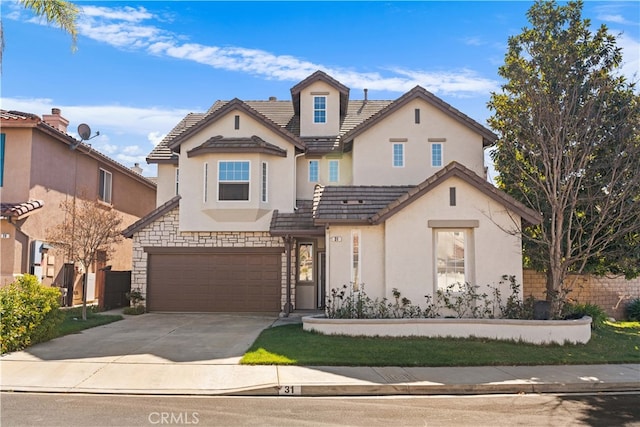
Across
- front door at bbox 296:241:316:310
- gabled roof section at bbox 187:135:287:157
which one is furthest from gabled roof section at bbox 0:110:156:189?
front door at bbox 296:241:316:310

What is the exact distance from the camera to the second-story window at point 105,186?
81.7 feet

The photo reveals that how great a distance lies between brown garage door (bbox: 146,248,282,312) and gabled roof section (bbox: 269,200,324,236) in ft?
4.30

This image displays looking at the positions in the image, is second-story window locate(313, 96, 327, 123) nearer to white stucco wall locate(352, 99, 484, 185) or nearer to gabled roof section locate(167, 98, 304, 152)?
white stucco wall locate(352, 99, 484, 185)

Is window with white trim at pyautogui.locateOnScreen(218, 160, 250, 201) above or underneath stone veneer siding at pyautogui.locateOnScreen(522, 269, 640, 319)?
above

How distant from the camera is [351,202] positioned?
15.9 meters

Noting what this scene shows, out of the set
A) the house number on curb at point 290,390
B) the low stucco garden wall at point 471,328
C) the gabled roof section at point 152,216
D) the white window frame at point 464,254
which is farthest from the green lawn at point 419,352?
the gabled roof section at point 152,216

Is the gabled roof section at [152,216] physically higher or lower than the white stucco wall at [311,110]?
lower

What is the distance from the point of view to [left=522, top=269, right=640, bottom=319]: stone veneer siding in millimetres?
18859

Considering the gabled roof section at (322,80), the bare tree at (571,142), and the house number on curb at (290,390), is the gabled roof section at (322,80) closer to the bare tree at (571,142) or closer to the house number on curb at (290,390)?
the bare tree at (571,142)

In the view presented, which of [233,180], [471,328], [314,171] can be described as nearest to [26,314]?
[233,180]

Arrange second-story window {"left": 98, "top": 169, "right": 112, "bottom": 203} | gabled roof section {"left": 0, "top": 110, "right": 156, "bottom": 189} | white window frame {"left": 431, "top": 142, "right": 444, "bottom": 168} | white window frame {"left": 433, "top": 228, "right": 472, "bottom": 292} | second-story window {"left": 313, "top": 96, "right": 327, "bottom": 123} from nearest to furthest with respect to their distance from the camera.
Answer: white window frame {"left": 433, "top": 228, "right": 472, "bottom": 292} → gabled roof section {"left": 0, "top": 110, "right": 156, "bottom": 189} → white window frame {"left": 431, "top": 142, "right": 444, "bottom": 168} → second-story window {"left": 313, "top": 96, "right": 327, "bottom": 123} → second-story window {"left": 98, "top": 169, "right": 112, "bottom": 203}

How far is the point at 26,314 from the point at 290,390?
6786mm

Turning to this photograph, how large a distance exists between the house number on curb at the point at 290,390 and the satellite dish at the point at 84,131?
17587 mm

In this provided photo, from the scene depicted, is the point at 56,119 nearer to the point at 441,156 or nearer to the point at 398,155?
the point at 398,155
